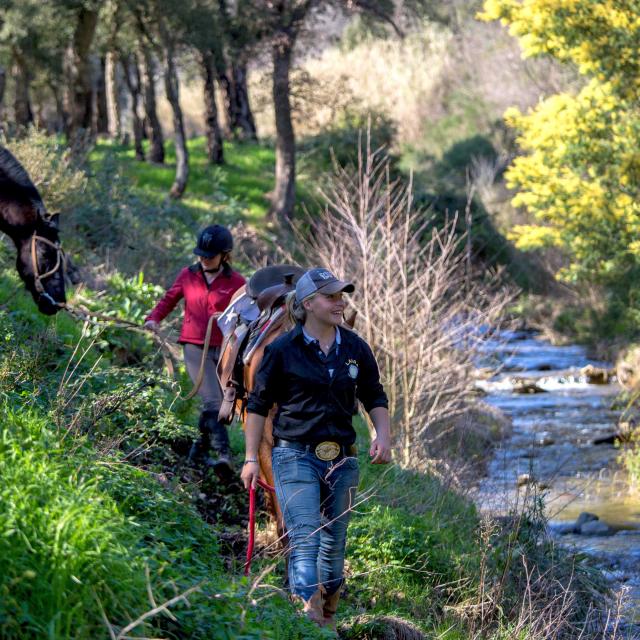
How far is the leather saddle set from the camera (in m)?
7.50

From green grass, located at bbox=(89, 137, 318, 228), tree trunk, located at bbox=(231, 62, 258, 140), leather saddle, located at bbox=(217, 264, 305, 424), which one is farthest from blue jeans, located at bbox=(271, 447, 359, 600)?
tree trunk, located at bbox=(231, 62, 258, 140)

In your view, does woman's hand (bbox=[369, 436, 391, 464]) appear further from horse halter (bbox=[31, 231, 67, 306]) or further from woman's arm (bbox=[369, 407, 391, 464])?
horse halter (bbox=[31, 231, 67, 306])

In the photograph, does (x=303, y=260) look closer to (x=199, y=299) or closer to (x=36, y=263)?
(x=36, y=263)

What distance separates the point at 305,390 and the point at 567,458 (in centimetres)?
762

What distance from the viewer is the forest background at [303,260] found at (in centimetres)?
500

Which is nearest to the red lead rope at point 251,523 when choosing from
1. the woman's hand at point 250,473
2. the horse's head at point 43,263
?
the woman's hand at point 250,473

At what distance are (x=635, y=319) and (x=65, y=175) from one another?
36.3 ft

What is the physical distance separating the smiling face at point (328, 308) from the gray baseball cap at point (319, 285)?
3cm

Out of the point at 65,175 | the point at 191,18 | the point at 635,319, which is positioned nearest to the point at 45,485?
the point at 65,175

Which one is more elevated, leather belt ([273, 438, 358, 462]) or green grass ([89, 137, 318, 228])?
leather belt ([273, 438, 358, 462])

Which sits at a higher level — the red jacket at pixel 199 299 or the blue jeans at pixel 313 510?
the red jacket at pixel 199 299

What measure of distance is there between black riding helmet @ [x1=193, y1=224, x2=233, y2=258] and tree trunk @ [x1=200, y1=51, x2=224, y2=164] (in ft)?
76.6

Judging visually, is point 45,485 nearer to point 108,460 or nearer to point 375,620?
point 108,460

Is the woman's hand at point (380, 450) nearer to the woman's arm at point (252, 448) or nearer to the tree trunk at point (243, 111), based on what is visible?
the woman's arm at point (252, 448)
